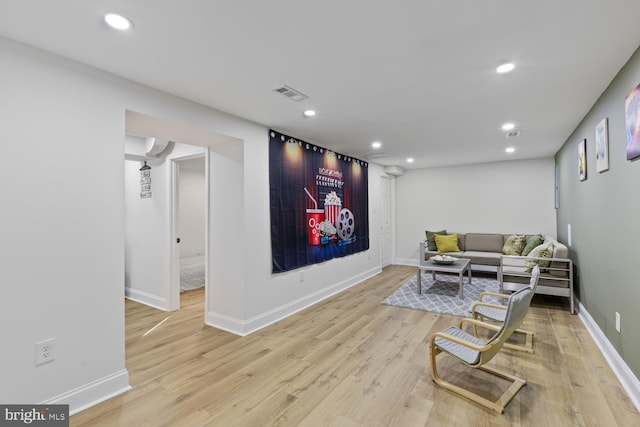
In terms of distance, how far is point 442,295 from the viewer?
4.61m

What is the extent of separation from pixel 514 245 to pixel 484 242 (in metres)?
0.67

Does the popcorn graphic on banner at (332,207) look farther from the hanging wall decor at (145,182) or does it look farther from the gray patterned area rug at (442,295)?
Answer: the hanging wall decor at (145,182)

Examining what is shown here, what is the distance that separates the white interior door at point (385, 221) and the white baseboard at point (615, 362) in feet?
12.5

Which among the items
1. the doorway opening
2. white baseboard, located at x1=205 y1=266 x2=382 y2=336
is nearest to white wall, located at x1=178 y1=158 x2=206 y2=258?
the doorway opening

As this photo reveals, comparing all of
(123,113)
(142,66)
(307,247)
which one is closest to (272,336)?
(307,247)

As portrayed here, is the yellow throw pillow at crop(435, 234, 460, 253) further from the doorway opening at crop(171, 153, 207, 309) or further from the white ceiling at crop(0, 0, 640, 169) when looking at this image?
the doorway opening at crop(171, 153, 207, 309)

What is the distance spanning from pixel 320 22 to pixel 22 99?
1.89 m

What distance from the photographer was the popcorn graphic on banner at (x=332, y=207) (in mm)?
4645

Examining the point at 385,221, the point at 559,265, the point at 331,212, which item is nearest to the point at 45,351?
the point at 331,212

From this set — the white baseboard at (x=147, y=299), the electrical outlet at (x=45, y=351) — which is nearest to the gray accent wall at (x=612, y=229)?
the electrical outlet at (x=45, y=351)

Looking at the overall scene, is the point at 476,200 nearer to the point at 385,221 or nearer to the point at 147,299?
the point at 385,221

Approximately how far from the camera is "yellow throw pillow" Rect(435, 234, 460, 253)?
6.12 meters

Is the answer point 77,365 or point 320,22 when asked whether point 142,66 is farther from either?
point 77,365

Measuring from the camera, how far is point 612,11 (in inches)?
61.8
